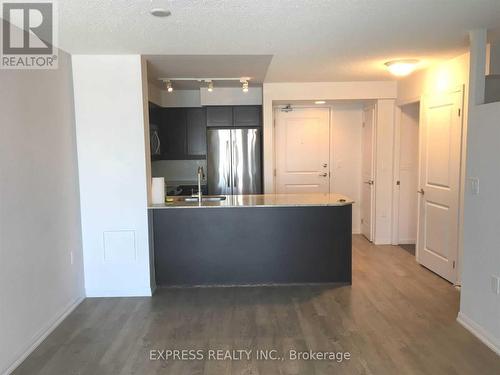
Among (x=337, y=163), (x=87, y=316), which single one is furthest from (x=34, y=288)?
(x=337, y=163)

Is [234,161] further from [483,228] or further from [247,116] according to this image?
[483,228]

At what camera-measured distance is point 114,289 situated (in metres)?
3.81

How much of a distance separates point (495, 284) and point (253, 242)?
2111mm

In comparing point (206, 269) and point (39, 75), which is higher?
point (39, 75)

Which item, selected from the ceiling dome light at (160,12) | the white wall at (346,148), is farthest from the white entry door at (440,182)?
the ceiling dome light at (160,12)

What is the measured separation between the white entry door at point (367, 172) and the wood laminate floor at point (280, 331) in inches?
66.4

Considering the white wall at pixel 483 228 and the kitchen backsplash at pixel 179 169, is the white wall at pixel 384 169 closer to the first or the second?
the white wall at pixel 483 228

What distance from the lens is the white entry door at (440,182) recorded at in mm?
3904

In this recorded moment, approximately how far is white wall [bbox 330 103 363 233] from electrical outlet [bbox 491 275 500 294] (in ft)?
11.5

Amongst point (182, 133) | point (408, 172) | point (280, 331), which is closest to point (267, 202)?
point (280, 331)

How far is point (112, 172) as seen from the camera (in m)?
3.66

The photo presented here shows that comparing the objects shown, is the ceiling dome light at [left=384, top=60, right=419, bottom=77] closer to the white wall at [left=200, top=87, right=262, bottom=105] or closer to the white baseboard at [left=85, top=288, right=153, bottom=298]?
the white wall at [left=200, top=87, right=262, bottom=105]

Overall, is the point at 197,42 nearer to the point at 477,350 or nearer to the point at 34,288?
the point at 34,288

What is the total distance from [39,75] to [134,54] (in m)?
0.85
